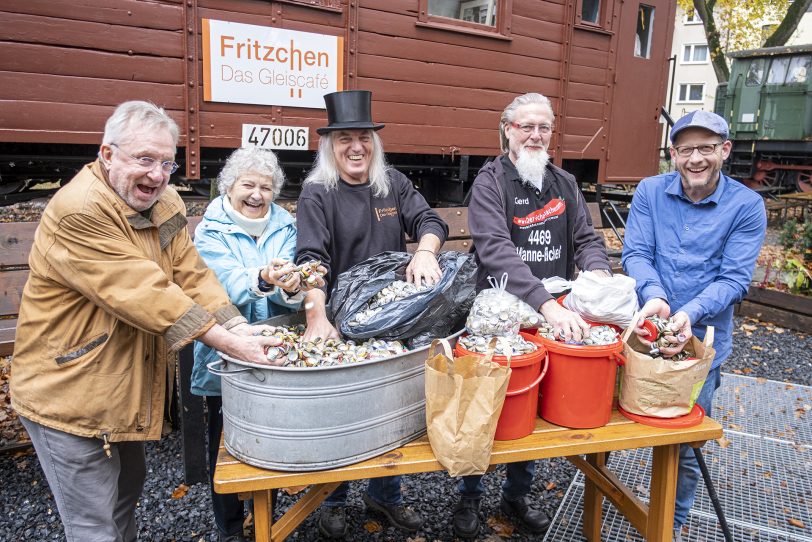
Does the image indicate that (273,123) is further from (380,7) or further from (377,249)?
(377,249)

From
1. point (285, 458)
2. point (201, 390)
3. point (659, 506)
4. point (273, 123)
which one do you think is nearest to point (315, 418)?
point (285, 458)

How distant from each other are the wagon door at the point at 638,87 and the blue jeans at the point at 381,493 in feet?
22.0

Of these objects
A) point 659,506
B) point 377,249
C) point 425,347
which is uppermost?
point 377,249

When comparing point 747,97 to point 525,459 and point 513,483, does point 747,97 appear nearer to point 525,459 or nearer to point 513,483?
point 513,483

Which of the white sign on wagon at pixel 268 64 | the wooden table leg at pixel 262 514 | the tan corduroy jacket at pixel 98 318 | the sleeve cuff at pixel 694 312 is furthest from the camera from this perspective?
the white sign on wagon at pixel 268 64

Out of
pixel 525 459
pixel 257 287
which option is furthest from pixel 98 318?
pixel 525 459

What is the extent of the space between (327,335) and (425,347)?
0.42m

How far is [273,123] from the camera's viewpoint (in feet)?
18.7

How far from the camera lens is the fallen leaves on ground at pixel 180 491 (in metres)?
3.27

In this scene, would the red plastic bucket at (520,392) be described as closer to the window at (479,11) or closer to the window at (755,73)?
the window at (479,11)

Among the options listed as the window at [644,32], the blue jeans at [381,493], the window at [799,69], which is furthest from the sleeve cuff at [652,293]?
the window at [799,69]

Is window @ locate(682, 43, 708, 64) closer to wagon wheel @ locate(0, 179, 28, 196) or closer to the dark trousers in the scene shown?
wagon wheel @ locate(0, 179, 28, 196)

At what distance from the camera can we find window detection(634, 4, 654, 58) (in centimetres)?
848

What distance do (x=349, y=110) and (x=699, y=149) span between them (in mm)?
1539
